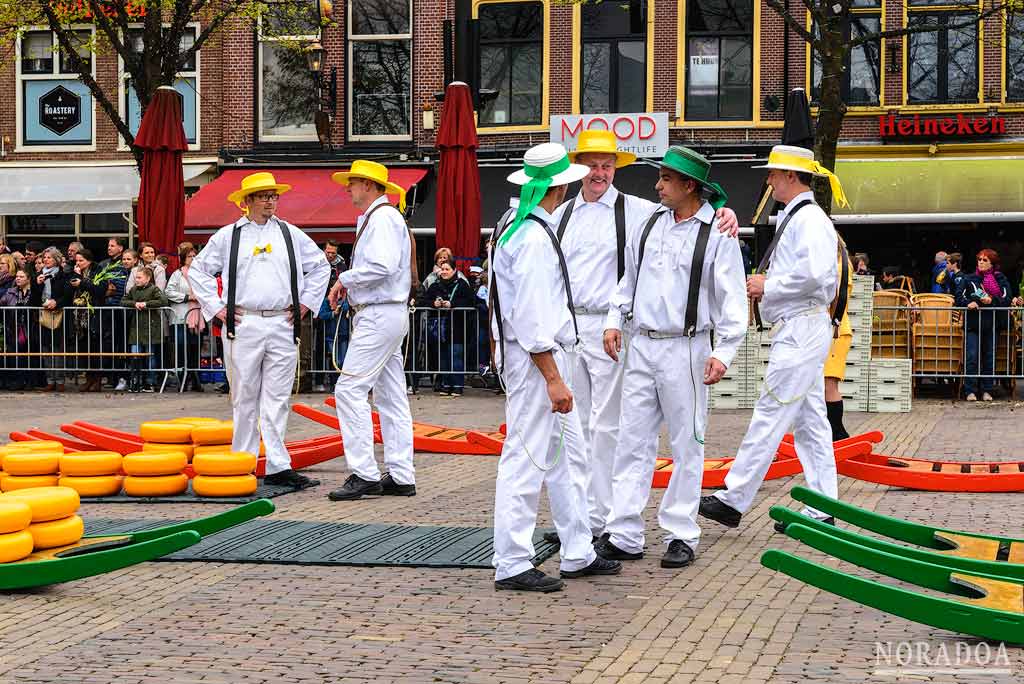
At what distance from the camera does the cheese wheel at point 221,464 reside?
9.79 metres

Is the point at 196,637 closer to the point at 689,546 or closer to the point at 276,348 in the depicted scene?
the point at 689,546

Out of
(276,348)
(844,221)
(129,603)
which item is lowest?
(129,603)

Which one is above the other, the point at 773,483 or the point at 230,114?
the point at 230,114

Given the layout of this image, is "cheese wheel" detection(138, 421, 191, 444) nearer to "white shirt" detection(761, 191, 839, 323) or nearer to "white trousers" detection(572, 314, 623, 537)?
"white trousers" detection(572, 314, 623, 537)

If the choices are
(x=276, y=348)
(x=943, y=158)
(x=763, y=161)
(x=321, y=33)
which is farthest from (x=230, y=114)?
(x=276, y=348)

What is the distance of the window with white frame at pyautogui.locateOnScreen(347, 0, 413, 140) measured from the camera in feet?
98.2

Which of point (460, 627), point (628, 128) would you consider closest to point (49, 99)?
point (628, 128)

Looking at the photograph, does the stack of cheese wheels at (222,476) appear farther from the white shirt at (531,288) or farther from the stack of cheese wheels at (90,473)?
the white shirt at (531,288)

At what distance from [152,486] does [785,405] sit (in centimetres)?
414

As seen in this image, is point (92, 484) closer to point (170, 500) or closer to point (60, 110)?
point (170, 500)

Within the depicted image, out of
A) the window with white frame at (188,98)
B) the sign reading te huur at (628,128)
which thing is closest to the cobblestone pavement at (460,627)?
the sign reading te huur at (628,128)

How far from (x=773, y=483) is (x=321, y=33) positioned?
21140 millimetres

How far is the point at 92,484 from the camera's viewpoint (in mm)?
9719

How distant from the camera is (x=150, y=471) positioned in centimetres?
979
